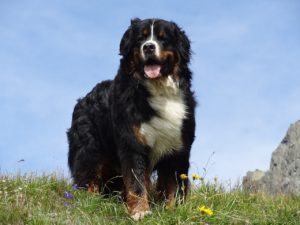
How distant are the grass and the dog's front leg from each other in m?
0.13

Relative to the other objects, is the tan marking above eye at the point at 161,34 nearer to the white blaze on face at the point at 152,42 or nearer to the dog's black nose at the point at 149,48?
the white blaze on face at the point at 152,42

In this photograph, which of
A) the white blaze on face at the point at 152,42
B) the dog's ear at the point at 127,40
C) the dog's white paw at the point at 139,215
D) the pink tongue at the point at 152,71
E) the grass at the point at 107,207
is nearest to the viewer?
the grass at the point at 107,207

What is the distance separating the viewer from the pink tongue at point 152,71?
267 inches

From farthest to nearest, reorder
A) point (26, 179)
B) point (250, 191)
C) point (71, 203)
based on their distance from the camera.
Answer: point (250, 191) < point (26, 179) < point (71, 203)

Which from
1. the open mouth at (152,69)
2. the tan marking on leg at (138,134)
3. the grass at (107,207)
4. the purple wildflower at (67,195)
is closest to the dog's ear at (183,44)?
the open mouth at (152,69)

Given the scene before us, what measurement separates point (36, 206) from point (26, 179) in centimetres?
101

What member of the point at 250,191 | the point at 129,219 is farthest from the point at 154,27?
the point at 250,191

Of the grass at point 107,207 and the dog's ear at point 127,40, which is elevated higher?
the dog's ear at point 127,40

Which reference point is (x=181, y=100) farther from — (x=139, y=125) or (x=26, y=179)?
(x=26, y=179)

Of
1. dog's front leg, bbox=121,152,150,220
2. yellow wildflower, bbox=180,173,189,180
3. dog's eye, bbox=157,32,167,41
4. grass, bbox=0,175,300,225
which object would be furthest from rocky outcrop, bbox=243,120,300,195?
dog's eye, bbox=157,32,167,41

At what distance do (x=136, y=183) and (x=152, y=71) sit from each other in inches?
47.7

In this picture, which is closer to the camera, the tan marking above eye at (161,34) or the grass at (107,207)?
the grass at (107,207)

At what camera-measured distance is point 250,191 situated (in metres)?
8.51

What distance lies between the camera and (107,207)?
7.07 meters
